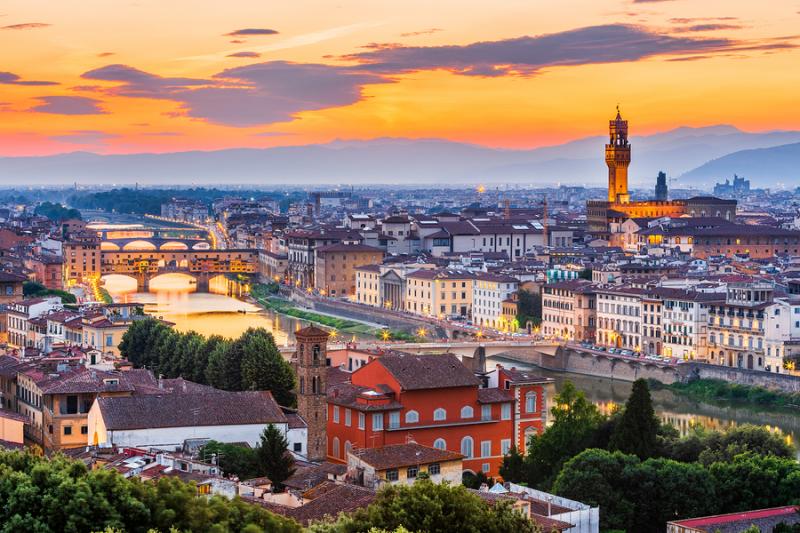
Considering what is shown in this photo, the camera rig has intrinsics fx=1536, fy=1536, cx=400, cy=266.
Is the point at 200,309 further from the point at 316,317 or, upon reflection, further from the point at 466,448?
the point at 466,448

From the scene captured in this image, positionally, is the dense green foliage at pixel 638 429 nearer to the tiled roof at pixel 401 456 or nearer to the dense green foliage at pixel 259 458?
the tiled roof at pixel 401 456

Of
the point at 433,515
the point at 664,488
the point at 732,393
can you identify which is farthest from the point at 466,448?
the point at 732,393

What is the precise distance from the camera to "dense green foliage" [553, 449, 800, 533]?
15.3 metres

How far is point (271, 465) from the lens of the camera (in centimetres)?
1572

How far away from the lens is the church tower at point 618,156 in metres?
72.4

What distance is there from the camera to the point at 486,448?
18875 mm

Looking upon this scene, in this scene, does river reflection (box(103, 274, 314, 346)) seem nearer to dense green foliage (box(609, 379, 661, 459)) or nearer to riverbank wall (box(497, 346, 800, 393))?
riverbank wall (box(497, 346, 800, 393))

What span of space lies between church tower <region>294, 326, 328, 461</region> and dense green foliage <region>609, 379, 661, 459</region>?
3.42m

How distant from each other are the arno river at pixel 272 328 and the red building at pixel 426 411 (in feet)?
22.7

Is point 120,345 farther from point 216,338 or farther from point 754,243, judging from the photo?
point 754,243

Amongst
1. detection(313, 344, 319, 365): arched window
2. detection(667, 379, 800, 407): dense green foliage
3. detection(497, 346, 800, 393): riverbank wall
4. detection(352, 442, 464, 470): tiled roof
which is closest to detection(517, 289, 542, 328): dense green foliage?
detection(497, 346, 800, 393): riverbank wall

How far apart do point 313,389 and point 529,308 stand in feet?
70.9

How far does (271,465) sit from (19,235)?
5297 centimetres

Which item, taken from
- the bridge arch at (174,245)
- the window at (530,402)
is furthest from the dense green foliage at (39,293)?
the bridge arch at (174,245)
